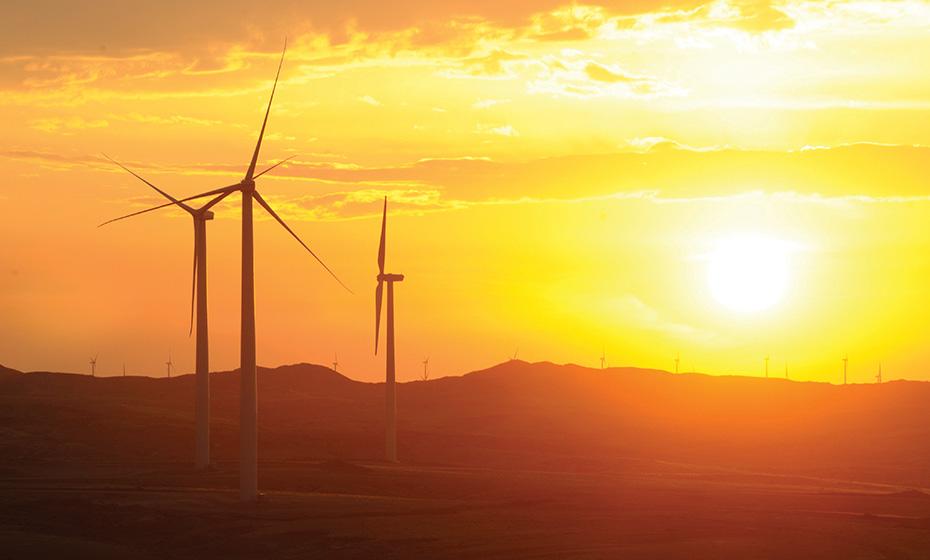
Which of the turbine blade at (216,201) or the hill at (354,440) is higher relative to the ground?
the turbine blade at (216,201)

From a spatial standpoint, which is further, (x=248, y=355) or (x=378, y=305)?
(x=378, y=305)

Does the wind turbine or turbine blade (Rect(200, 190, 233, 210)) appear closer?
turbine blade (Rect(200, 190, 233, 210))

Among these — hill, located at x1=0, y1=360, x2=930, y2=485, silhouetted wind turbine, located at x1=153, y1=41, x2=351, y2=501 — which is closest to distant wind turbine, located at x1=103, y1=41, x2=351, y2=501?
silhouetted wind turbine, located at x1=153, y1=41, x2=351, y2=501

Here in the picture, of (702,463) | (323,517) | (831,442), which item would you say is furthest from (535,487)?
(831,442)

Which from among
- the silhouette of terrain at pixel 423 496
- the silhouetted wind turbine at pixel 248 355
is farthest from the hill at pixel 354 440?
the silhouetted wind turbine at pixel 248 355

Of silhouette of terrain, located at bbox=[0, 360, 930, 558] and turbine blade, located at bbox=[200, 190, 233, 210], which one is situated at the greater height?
turbine blade, located at bbox=[200, 190, 233, 210]

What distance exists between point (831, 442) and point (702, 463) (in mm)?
35683

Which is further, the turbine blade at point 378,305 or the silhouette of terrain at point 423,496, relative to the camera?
the turbine blade at point 378,305

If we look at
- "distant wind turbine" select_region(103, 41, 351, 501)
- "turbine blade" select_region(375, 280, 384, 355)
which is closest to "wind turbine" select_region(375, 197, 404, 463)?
"turbine blade" select_region(375, 280, 384, 355)

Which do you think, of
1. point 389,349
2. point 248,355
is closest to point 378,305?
point 389,349

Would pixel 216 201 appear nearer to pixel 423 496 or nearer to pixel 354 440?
pixel 423 496

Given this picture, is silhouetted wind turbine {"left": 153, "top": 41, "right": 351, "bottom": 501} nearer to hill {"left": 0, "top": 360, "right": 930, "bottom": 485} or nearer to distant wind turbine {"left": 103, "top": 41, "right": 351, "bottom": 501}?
distant wind turbine {"left": 103, "top": 41, "right": 351, "bottom": 501}

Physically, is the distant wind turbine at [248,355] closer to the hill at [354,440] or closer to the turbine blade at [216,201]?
the turbine blade at [216,201]

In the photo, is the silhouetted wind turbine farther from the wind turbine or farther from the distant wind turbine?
the wind turbine
